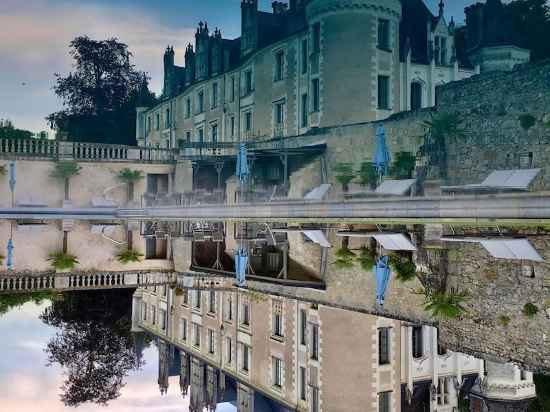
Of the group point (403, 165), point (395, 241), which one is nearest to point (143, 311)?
point (403, 165)

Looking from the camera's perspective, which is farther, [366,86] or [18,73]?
[18,73]

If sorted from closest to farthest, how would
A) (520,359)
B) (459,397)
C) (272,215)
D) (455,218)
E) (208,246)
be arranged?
(455,218)
(520,359)
(272,215)
(459,397)
(208,246)

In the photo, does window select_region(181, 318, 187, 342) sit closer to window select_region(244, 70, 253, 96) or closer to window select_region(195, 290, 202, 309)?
window select_region(195, 290, 202, 309)

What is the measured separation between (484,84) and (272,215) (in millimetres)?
7723

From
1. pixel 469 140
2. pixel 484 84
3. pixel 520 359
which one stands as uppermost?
pixel 484 84

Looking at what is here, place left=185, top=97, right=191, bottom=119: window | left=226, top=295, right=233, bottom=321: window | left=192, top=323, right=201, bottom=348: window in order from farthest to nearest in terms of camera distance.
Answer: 1. left=185, top=97, right=191, bottom=119: window
2. left=192, top=323, right=201, bottom=348: window
3. left=226, top=295, right=233, bottom=321: window

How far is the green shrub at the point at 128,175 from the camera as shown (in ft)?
105

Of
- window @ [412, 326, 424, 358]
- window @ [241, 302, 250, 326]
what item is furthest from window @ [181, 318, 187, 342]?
window @ [412, 326, 424, 358]

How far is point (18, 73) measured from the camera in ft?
140

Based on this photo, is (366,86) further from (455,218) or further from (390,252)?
Result: (455,218)

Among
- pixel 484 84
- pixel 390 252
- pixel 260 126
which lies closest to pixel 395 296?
pixel 390 252

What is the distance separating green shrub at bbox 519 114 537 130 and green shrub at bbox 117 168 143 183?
70.7 feet

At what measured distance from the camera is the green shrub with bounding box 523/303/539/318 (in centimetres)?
1354

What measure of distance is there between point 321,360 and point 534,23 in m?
24.1
